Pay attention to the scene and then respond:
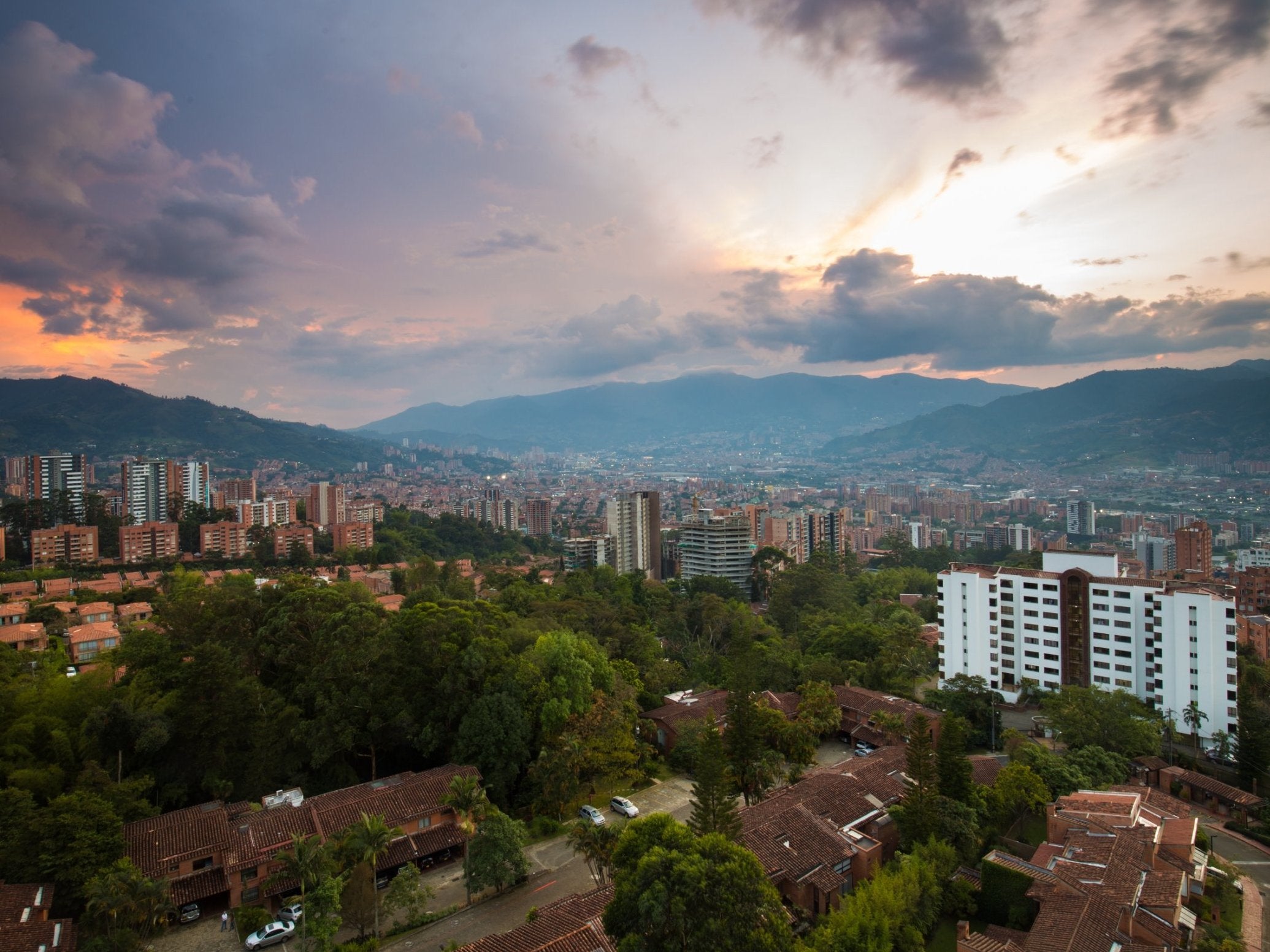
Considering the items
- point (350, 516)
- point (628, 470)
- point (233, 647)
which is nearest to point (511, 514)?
point (350, 516)

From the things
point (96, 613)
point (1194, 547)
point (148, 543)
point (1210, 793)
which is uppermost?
point (148, 543)

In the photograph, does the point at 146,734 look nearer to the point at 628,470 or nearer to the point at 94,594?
the point at 94,594

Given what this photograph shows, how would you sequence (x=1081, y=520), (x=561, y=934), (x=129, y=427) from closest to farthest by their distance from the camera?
(x=561, y=934)
(x=1081, y=520)
(x=129, y=427)

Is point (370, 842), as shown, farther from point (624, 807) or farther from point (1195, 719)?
point (1195, 719)

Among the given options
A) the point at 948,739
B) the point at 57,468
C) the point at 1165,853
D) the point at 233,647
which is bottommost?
the point at 1165,853

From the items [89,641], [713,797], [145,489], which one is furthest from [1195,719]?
[145,489]

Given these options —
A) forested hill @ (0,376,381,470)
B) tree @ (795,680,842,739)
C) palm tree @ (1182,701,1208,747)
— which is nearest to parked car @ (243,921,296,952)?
tree @ (795,680,842,739)
